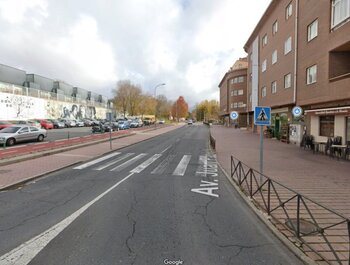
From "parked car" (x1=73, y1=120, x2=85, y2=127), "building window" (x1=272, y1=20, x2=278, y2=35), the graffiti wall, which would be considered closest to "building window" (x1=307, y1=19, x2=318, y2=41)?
"building window" (x1=272, y1=20, x2=278, y2=35)

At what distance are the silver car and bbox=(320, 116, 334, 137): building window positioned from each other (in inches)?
852

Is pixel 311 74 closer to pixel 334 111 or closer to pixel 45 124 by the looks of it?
pixel 334 111

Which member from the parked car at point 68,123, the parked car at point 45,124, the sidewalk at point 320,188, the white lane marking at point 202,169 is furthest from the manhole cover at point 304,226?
the parked car at point 68,123

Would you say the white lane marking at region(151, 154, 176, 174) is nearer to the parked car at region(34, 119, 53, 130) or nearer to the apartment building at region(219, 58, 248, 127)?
the parked car at region(34, 119, 53, 130)

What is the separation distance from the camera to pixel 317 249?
3.94 meters

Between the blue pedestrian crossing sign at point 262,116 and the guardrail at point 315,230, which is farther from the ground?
the blue pedestrian crossing sign at point 262,116

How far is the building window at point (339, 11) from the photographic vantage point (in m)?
13.0

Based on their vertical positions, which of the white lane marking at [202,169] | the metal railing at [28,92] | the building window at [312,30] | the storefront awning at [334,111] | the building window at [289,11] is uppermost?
the building window at [289,11]

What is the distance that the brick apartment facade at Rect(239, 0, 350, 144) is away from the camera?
14055 mm

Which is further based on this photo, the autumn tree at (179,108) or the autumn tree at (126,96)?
the autumn tree at (179,108)

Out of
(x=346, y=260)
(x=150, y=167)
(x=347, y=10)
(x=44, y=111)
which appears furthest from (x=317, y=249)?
(x=44, y=111)

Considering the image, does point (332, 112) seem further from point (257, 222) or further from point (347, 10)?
point (257, 222)

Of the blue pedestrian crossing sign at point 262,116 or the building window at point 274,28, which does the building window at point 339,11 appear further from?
the building window at point 274,28

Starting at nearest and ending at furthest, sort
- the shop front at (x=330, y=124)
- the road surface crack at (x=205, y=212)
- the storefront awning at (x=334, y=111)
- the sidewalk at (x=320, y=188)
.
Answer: the sidewalk at (x=320, y=188) < the road surface crack at (x=205, y=212) < the storefront awning at (x=334, y=111) < the shop front at (x=330, y=124)
